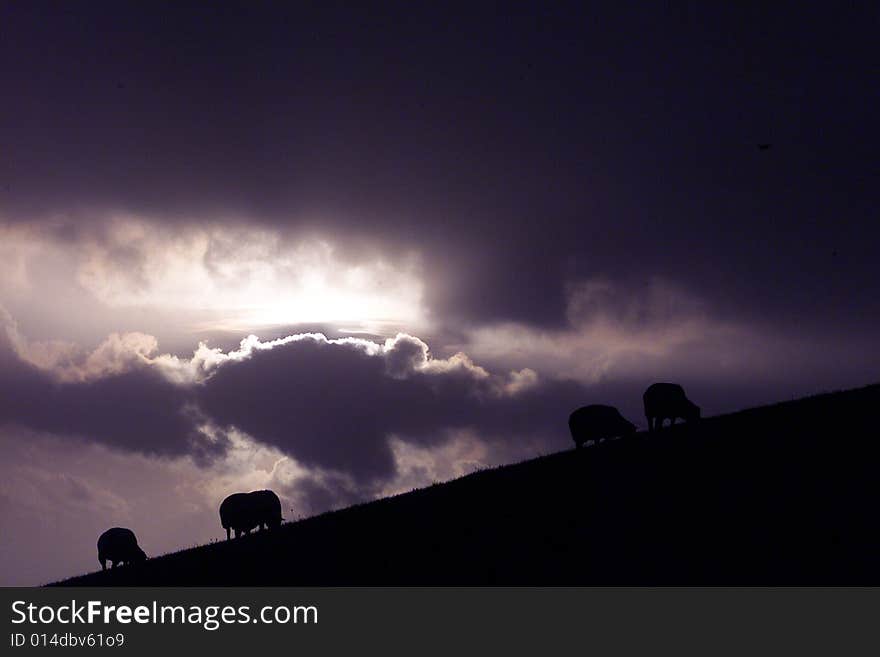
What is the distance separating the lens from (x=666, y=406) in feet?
110

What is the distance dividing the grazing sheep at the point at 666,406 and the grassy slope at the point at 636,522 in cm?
222

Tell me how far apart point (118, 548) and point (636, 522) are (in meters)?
28.5

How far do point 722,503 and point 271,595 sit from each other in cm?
1154

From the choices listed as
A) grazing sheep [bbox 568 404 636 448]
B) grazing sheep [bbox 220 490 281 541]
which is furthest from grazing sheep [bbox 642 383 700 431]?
grazing sheep [bbox 220 490 281 541]

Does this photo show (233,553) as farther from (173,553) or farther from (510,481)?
(510,481)

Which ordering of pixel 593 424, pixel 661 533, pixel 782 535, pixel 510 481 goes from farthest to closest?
1. pixel 593 424
2. pixel 510 481
3. pixel 661 533
4. pixel 782 535

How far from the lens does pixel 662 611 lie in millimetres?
15305

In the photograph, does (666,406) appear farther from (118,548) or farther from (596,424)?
(118,548)

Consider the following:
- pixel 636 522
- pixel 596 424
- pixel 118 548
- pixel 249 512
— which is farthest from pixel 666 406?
pixel 118 548

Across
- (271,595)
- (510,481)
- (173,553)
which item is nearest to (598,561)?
(271,595)

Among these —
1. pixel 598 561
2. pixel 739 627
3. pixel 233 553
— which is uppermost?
pixel 233 553

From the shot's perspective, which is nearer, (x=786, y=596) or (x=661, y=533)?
(x=786, y=596)

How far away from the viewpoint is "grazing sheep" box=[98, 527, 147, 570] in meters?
38.7

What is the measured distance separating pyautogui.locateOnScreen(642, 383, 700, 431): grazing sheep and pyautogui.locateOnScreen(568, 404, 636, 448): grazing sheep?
110 cm
